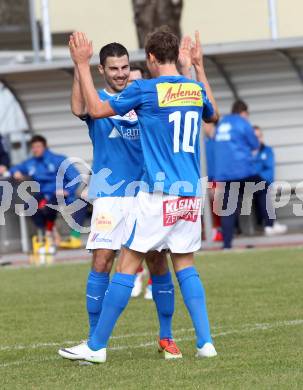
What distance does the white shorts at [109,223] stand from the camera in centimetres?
821

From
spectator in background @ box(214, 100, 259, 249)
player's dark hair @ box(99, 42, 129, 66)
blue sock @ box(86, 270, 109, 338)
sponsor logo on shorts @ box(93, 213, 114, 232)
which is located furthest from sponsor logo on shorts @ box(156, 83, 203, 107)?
spectator in background @ box(214, 100, 259, 249)

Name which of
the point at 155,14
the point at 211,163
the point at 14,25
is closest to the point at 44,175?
the point at 211,163

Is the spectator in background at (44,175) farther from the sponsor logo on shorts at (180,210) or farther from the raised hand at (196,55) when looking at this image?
the sponsor logo on shorts at (180,210)

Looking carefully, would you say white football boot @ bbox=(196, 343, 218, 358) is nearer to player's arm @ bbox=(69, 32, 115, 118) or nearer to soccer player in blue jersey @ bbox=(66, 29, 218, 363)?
soccer player in blue jersey @ bbox=(66, 29, 218, 363)

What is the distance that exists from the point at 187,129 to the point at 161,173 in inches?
13.0

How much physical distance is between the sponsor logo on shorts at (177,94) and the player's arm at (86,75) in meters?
0.33

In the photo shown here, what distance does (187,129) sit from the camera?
7.49 meters

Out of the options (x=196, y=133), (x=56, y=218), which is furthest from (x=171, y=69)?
(x=56, y=218)

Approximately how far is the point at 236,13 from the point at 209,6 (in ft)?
2.49

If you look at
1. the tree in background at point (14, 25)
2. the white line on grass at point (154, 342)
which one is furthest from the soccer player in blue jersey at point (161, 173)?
the tree in background at point (14, 25)

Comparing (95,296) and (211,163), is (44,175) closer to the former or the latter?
(211,163)

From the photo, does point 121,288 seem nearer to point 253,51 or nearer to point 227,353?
point 227,353

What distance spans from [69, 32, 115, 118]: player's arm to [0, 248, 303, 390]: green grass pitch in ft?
5.21

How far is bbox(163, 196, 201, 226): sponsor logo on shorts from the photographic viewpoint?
24.5 ft
